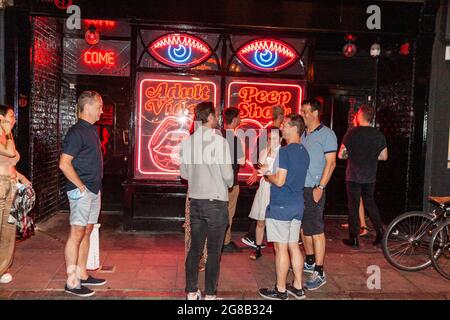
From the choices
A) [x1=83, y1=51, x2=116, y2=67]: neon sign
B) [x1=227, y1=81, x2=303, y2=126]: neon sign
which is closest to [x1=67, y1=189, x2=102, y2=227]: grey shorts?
[x1=227, y1=81, x2=303, y2=126]: neon sign

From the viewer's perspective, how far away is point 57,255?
6492mm

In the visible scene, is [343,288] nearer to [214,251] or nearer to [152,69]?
[214,251]

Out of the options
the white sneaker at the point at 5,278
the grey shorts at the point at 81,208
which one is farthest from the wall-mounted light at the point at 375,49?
the white sneaker at the point at 5,278

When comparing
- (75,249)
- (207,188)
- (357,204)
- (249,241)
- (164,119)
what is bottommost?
(249,241)

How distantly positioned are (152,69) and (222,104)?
4.41ft

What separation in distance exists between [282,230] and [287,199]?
0.34 m

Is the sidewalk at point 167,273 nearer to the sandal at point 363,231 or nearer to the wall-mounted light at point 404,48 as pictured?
the sandal at point 363,231

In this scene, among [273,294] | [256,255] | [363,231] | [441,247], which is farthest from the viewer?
[363,231]

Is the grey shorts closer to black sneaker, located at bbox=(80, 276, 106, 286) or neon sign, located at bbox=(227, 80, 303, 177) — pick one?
black sneaker, located at bbox=(80, 276, 106, 286)

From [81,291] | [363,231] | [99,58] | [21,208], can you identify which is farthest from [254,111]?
[81,291]

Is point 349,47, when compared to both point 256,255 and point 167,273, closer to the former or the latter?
point 256,255

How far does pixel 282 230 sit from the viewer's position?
4.93 m
